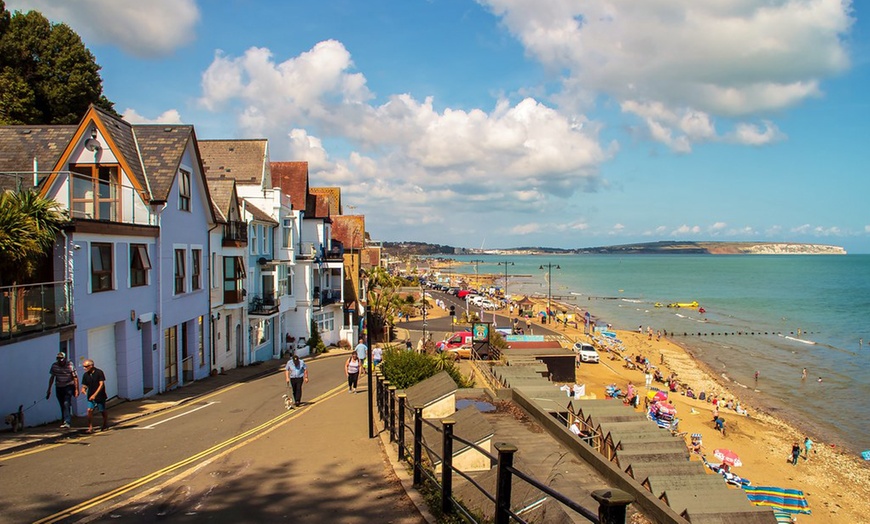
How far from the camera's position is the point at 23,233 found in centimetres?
1390

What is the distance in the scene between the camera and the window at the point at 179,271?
22672mm

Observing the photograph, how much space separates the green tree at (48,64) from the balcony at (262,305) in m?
14.9

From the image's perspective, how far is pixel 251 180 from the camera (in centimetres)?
3466

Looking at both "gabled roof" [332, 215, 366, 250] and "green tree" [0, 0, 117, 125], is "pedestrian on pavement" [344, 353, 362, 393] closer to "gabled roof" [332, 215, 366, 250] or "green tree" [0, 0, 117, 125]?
"green tree" [0, 0, 117, 125]

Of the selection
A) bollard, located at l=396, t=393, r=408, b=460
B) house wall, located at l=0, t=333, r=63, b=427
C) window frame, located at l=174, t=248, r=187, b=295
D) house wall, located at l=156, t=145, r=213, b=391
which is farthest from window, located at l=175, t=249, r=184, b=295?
bollard, located at l=396, t=393, r=408, b=460

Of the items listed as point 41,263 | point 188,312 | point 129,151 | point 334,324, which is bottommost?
point 334,324

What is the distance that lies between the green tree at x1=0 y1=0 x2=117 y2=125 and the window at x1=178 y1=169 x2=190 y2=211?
15.3 metres

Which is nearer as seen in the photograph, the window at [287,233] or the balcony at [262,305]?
the balcony at [262,305]

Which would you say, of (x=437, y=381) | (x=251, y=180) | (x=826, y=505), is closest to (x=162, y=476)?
(x=437, y=381)

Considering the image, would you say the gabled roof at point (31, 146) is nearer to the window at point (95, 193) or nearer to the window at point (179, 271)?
the window at point (95, 193)

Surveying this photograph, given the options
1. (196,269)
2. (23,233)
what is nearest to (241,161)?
(196,269)

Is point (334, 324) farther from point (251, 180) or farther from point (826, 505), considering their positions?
point (826, 505)

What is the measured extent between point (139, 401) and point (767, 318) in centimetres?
8650

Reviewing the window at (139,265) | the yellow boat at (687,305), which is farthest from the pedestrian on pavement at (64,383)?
the yellow boat at (687,305)
